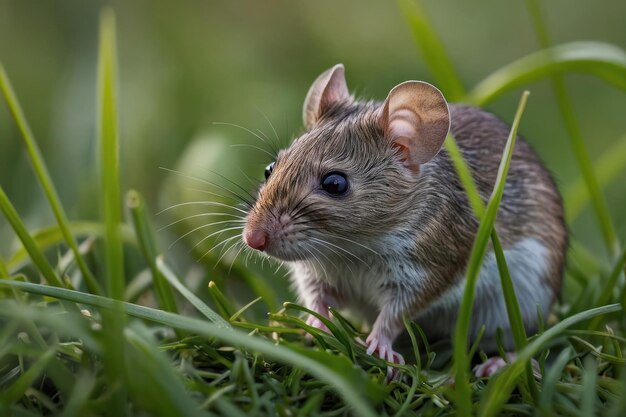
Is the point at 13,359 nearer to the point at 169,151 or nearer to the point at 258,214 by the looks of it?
the point at 258,214

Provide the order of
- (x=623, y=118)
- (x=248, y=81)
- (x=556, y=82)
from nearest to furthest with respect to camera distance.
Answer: (x=556, y=82)
(x=248, y=81)
(x=623, y=118)

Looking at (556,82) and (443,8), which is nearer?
(556,82)

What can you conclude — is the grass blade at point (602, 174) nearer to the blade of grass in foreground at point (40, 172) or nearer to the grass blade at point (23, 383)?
the blade of grass in foreground at point (40, 172)

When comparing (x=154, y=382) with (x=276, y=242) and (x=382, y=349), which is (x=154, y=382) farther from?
(x=382, y=349)

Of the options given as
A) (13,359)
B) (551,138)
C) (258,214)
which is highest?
(258,214)

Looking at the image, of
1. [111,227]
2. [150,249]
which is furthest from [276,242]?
[111,227]

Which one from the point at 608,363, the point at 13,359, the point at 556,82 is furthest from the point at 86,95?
the point at 608,363

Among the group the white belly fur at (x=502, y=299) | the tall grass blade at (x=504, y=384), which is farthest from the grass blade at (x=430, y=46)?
the tall grass blade at (x=504, y=384)
